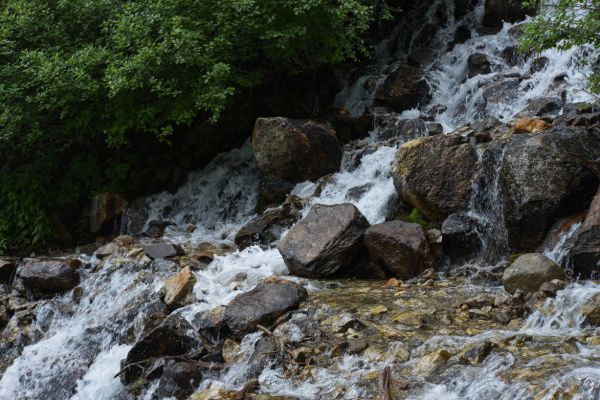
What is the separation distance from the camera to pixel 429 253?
862 cm

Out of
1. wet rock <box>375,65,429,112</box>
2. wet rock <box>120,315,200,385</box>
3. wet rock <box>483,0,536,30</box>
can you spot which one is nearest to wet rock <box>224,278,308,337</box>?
wet rock <box>120,315,200,385</box>

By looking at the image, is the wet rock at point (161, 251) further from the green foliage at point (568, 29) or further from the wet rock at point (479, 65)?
the wet rock at point (479, 65)

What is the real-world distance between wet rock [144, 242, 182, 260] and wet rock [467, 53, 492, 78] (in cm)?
869

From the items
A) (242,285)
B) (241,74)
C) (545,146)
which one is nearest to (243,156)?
(241,74)

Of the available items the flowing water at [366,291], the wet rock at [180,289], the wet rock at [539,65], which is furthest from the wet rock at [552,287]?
the wet rock at [539,65]

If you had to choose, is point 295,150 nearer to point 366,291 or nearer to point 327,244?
point 327,244

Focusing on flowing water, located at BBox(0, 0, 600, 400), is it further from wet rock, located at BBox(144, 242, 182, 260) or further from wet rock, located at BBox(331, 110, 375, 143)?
Result: wet rock, located at BBox(144, 242, 182, 260)

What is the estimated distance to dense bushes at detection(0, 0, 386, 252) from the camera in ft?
38.7

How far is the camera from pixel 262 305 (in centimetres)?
711

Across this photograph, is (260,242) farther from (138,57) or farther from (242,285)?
(138,57)

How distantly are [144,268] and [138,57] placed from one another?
4232mm

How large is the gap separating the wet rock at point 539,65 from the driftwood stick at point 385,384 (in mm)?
10377

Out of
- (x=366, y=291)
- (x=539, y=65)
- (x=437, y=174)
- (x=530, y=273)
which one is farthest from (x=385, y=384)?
(x=539, y=65)

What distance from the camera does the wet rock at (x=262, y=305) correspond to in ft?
22.5
